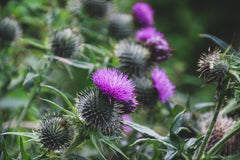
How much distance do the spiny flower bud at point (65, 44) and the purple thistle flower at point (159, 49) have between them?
35.1 inches

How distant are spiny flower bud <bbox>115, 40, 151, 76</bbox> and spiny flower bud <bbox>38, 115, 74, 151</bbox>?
52.8 inches

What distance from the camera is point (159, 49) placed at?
10.9 ft

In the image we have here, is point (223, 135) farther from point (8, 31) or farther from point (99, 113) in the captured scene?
point (8, 31)

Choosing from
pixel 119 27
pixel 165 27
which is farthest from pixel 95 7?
pixel 165 27

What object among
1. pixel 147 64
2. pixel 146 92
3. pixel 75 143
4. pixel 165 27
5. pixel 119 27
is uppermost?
pixel 165 27

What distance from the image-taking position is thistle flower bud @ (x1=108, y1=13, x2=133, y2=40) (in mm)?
4594

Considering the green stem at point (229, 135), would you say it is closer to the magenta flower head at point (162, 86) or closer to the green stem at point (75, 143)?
the green stem at point (75, 143)

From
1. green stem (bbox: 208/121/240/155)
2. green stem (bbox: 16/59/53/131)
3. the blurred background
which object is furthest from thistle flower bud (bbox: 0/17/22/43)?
green stem (bbox: 208/121/240/155)

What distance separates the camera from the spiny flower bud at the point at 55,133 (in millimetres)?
2006

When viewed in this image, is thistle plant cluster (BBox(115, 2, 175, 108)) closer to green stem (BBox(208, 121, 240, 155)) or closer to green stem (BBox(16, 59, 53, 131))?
green stem (BBox(16, 59, 53, 131))

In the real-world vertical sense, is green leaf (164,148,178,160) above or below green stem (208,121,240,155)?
below

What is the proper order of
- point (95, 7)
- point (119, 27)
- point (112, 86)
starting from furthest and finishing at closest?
1. point (119, 27)
2. point (95, 7)
3. point (112, 86)

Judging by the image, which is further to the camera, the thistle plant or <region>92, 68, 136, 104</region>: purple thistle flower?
the thistle plant

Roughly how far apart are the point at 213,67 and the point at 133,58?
4.62ft
